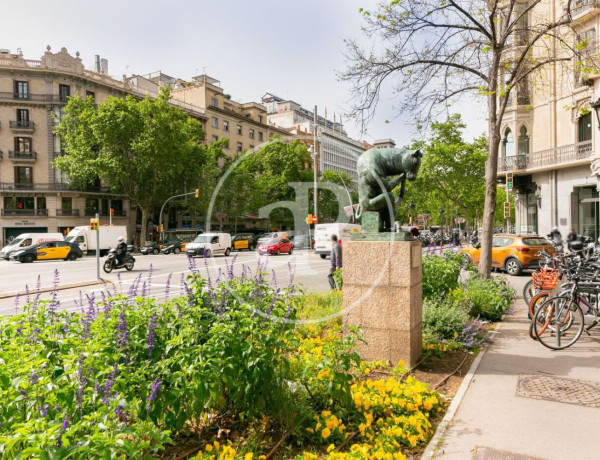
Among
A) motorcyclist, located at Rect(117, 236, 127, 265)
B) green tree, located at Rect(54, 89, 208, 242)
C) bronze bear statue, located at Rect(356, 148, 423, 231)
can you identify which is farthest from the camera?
green tree, located at Rect(54, 89, 208, 242)

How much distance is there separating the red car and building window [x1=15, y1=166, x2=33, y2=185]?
2785cm

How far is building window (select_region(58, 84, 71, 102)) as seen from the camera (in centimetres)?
4319

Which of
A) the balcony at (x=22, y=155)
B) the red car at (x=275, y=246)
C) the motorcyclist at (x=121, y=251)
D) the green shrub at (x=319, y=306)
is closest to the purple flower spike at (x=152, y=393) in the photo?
the green shrub at (x=319, y=306)

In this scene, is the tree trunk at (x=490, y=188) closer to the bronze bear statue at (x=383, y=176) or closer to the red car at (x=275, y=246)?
the bronze bear statue at (x=383, y=176)

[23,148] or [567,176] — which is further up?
[23,148]

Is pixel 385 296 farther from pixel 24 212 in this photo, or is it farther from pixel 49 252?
pixel 24 212

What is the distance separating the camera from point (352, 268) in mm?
5613

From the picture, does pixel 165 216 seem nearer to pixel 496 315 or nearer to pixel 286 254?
pixel 286 254

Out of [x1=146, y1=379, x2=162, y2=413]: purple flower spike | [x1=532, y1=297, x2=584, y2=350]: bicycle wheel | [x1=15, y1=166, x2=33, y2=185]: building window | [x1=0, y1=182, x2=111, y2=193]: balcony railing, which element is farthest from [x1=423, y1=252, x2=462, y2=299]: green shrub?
[x1=15, y1=166, x2=33, y2=185]: building window

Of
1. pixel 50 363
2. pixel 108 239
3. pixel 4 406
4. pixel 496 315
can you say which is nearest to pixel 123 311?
pixel 50 363

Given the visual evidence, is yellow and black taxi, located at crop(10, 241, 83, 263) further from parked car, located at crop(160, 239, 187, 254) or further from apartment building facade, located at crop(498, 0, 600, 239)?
apartment building facade, located at crop(498, 0, 600, 239)

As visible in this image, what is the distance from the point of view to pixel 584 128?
24469 millimetres

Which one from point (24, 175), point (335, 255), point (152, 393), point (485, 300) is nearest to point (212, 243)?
point (335, 255)

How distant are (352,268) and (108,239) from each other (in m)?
33.6
